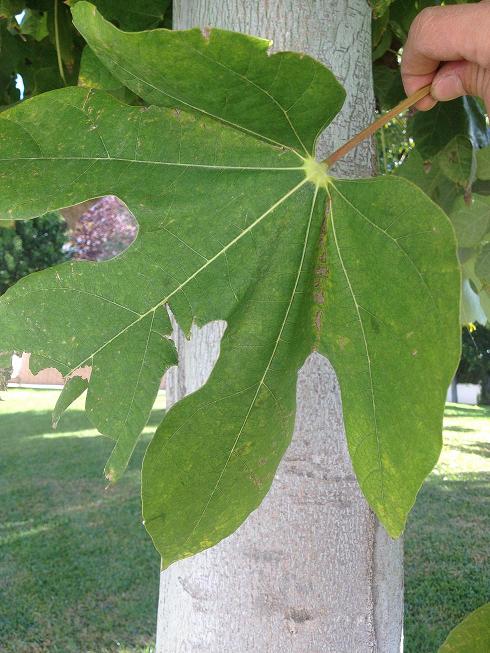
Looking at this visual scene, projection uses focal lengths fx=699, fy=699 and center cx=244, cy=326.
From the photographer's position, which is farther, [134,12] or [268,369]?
[134,12]

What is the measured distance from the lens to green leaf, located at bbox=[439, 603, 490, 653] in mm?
Answer: 745

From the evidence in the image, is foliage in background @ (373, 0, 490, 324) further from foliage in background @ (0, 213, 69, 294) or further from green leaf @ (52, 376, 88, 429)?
foliage in background @ (0, 213, 69, 294)

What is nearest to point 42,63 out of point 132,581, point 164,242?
point 164,242

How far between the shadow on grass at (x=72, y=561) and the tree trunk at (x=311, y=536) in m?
2.62

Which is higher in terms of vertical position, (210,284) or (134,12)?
(134,12)

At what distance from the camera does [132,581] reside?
4016mm

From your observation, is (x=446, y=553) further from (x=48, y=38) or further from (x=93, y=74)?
(x=93, y=74)

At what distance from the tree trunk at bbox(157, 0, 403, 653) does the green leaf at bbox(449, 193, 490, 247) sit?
0.66 ft

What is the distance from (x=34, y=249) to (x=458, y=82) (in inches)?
423

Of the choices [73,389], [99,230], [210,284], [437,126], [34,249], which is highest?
[99,230]

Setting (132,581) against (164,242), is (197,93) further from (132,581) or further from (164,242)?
(132,581)

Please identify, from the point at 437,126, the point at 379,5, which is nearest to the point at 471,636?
the point at 379,5

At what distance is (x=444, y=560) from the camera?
13.9ft

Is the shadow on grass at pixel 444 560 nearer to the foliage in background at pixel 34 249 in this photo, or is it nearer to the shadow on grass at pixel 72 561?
the shadow on grass at pixel 72 561
